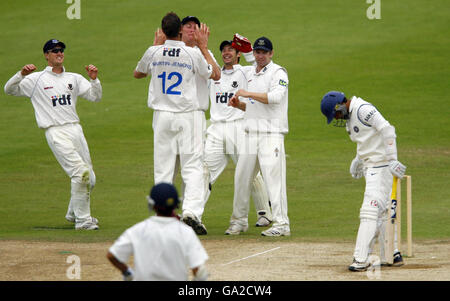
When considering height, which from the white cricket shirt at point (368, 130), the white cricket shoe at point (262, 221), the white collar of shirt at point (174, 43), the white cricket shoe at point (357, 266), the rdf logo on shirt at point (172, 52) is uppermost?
the white collar of shirt at point (174, 43)

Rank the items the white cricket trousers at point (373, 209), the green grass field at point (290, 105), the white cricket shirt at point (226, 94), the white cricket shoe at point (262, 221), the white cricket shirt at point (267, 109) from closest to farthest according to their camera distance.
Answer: the white cricket trousers at point (373, 209) < the white cricket shirt at point (267, 109) < the white cricket shoe at point (262, 221) < the white cricket shirt at point (226, 94) < the green grass field at point (290, 105)

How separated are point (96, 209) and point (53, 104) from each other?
2624 millimetres

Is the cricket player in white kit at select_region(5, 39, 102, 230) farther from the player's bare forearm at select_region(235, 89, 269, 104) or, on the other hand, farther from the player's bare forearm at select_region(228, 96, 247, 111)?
the player's bare forearm at select_region(235, 89, 269, 104)

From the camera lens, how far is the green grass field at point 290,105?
14008 millimetres

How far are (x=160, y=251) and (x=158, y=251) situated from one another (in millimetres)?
15

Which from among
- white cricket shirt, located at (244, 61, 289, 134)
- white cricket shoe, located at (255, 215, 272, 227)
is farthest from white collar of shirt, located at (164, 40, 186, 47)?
white cricket shoe, located at (255, 215, 272, 227)

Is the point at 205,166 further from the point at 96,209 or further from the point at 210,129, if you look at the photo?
the point at 96,209

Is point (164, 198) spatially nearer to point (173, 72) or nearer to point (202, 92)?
point (173, 72)

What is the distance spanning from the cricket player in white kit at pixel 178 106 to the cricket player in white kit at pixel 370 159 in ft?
6.55

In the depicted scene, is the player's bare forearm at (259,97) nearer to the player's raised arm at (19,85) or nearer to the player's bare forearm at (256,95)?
the player's bare forearm at (256,95)

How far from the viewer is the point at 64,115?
12547mm

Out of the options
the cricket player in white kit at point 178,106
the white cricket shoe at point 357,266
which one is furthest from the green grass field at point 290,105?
the white cricket shoe at point 357,266

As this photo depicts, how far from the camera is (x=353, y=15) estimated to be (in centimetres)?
3331

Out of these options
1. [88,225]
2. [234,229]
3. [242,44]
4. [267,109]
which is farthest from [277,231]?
[242,44]
